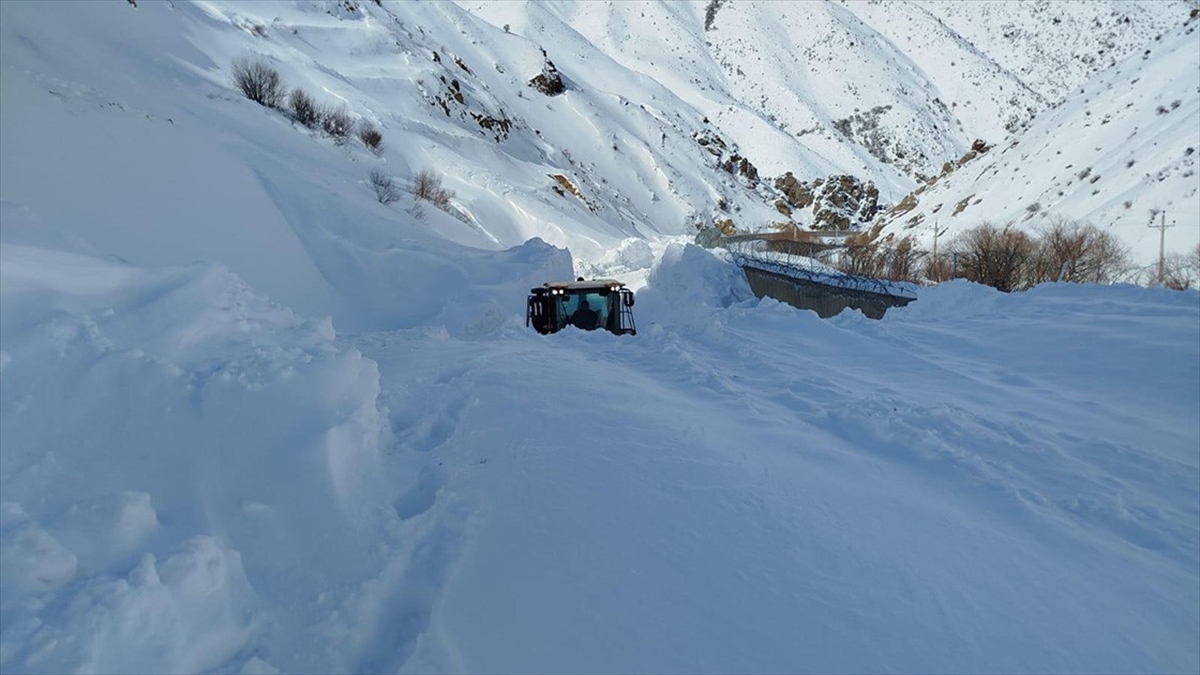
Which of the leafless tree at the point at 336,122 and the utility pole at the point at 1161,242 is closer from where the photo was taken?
the utility pole at the point at 1161,242

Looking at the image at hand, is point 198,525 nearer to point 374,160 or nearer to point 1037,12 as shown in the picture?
point 374,160

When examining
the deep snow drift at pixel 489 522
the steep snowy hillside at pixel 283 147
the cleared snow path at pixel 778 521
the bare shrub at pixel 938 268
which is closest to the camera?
the deep snow drift at pixel 489 522

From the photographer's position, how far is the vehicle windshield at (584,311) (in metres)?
14.2

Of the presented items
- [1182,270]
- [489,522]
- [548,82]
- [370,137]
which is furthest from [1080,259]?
[548,82]

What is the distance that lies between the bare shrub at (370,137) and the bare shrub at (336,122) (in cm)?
54

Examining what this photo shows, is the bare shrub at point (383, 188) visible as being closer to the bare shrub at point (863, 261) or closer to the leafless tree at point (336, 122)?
the leafless tree at point (336, 122)

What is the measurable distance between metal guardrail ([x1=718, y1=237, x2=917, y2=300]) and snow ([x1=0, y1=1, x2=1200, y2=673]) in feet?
23.0

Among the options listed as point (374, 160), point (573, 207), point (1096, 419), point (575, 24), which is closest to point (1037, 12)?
point (575, 24)

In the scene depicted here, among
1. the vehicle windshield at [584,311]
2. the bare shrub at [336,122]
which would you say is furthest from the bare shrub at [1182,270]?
the bare shrub at [336,122]

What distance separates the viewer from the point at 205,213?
494 inches

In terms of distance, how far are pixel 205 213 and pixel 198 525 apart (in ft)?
35.4

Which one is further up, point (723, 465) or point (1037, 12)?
point (1037, 12)

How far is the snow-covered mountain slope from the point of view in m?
32.7

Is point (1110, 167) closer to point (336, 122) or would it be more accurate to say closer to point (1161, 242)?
point (1161, 242)
